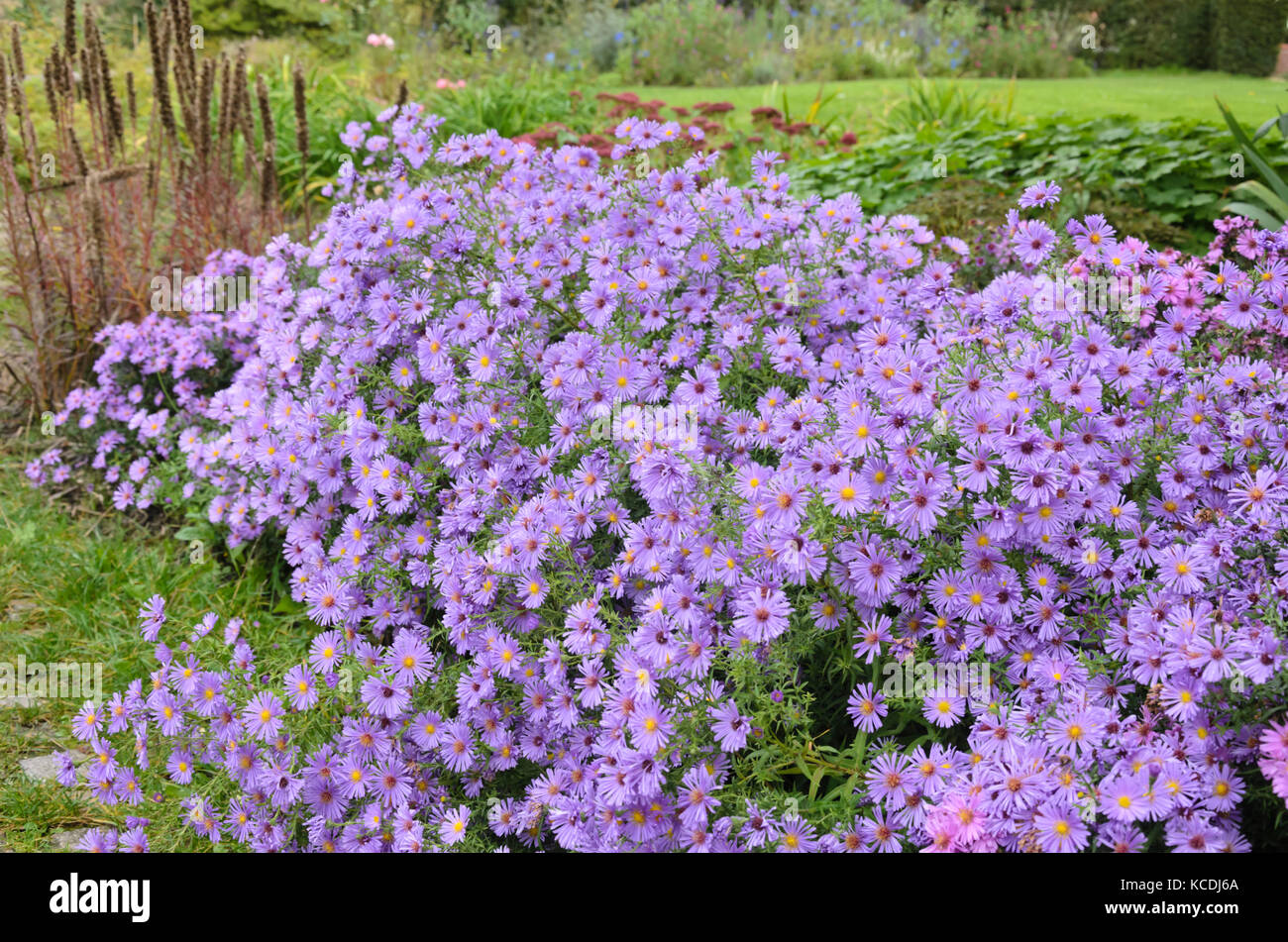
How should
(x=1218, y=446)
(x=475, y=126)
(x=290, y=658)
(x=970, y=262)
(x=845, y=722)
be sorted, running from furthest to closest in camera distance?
(x=475, y=126) → (x=970, y=262) → (x=290, y=658) → (x=845, y=722) → (x=1218, y=446)

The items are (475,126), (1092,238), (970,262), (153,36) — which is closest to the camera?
(1092,238)

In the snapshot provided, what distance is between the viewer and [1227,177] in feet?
13.9

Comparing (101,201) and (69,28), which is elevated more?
(69,28)

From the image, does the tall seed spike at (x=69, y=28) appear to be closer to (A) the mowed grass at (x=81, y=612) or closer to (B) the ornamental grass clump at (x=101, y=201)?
(B) the ornamental grass clump at (x=101, y=201)

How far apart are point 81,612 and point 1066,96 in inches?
376

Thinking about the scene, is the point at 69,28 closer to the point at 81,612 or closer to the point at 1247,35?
the point at 81,612

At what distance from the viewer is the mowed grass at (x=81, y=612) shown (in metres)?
2.40

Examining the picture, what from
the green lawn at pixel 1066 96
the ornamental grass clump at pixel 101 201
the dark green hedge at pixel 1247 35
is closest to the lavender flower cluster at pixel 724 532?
the ornamental grass clump at pixel 101 201

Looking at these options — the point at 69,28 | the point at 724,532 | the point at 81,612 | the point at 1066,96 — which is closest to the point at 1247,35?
the point at 1066,96

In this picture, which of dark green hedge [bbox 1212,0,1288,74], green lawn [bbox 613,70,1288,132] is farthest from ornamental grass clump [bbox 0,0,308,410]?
dark green hedge [bbox 1212,0,1288,74]

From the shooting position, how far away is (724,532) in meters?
1.79
